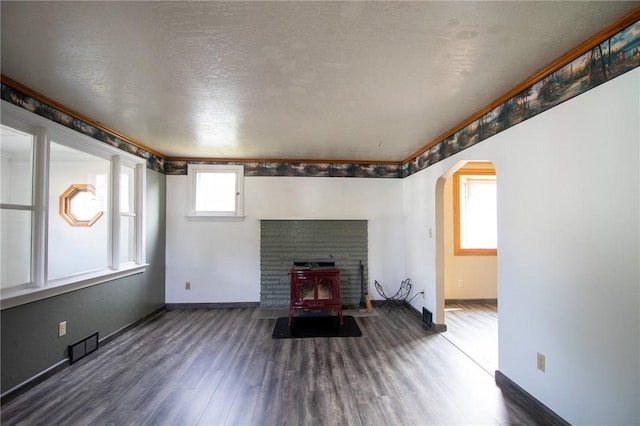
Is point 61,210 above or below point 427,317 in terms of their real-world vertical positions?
above

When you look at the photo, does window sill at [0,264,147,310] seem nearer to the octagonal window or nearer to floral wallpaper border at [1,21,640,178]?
the octagonal window

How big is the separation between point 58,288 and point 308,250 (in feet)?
9.32

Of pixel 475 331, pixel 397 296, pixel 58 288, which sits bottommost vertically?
pixel 475 331

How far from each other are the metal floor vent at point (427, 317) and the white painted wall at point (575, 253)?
117cm

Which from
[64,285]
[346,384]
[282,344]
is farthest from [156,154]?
[346,384]

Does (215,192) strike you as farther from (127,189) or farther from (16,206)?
(16,206)

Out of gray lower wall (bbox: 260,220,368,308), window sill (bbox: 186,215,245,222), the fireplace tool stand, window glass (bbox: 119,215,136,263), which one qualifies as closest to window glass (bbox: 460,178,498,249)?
the fireplace tool stand

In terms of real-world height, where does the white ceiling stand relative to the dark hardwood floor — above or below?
above

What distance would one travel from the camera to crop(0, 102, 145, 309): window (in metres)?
2.06

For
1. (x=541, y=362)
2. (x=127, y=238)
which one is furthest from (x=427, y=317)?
(x=127, y=238)

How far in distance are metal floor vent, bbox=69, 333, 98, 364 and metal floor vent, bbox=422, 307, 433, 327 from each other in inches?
150

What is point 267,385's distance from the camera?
2.12 m

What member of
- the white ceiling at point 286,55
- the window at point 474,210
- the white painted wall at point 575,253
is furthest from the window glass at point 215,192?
the window at point 474,210

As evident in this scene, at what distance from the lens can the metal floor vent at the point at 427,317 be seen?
3.33 m
